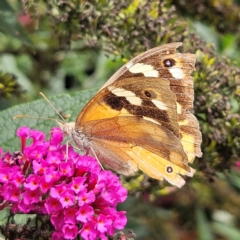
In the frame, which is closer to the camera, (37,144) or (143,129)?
(37,144)

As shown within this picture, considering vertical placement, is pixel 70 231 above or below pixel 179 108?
below

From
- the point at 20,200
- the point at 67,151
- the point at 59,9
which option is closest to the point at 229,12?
the point at 59,9

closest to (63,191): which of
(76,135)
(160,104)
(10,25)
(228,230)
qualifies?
(76,135)

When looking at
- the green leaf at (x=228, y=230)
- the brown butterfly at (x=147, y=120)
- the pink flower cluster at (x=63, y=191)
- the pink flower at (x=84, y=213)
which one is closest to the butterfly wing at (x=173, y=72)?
the brown butterfly at (x=147, y=120)

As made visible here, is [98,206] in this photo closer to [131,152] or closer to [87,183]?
[87,183]

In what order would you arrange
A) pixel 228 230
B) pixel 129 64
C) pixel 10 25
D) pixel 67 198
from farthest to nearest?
pixel 228 230
pixel 10 25
pixel 129 64
pixel 67 198

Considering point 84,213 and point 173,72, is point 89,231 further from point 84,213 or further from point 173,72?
point 173,72
